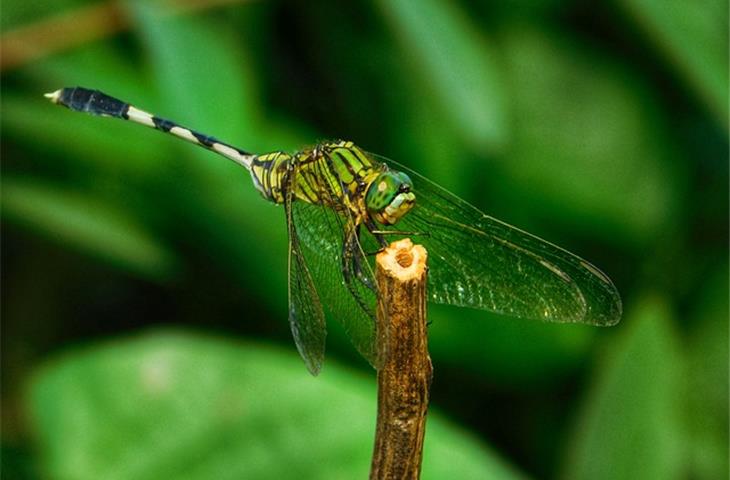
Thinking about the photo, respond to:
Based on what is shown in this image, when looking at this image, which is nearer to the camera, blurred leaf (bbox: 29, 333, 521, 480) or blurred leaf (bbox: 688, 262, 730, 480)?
blurred leaf (bbox: 29, 333, 521, 480)

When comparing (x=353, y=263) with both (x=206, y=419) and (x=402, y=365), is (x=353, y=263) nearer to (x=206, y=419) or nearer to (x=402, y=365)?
(x=402, y=365)

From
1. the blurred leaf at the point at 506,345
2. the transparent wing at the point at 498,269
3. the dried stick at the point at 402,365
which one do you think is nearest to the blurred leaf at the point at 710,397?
the blurred leaf at the point at 506,345

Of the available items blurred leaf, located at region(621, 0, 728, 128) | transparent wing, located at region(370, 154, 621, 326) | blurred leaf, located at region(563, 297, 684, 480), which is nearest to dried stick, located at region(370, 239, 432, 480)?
transparent wing, located at region(370, 154, 621, 326)

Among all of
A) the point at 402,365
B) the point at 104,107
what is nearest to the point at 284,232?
the point at 104,107

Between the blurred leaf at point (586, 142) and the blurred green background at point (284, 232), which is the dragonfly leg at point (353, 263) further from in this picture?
the blurred leaf at point (586, 142)

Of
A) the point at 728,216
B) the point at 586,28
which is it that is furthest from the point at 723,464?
the point at 586,28

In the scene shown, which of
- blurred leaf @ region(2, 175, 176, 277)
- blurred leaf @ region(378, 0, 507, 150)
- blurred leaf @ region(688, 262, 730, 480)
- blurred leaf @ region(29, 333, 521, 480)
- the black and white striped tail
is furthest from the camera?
blurred leaf @ region(688, 262, 730, 480)

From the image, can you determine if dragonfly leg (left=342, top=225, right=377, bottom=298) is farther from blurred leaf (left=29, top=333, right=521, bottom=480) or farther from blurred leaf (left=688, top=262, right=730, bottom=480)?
blurred leaf (left=688, top=262, right=730, bottom=480)
